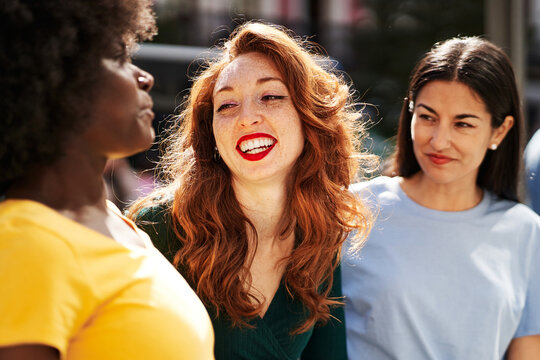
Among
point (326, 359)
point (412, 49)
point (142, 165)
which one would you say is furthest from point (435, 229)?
point (412, 49)

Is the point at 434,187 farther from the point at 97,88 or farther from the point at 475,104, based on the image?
the point at 97,88

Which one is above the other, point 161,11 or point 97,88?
point 97,88

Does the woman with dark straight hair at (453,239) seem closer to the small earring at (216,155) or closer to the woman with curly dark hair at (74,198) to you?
the small earring at (216,155)

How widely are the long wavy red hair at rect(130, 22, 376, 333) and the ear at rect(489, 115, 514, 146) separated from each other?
0.59m

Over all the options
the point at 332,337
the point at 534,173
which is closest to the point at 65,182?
the point at 332,337

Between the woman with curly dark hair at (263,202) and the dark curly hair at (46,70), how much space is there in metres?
0.84

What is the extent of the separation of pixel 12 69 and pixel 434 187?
1779 mm

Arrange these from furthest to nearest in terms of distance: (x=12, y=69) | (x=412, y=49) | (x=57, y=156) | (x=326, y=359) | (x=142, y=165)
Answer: (x=412, y=49) < (x=142, y=165) < (x=326, y=359) < (x=57, y=156) < (x=12, y=69)

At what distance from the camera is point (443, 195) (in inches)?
96.3

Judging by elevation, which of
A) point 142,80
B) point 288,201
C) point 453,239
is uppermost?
point 142,80

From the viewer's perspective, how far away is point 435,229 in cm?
238

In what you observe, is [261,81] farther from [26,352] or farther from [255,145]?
[26,352]

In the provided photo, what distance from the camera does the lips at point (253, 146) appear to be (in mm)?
1999

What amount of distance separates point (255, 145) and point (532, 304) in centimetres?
120
